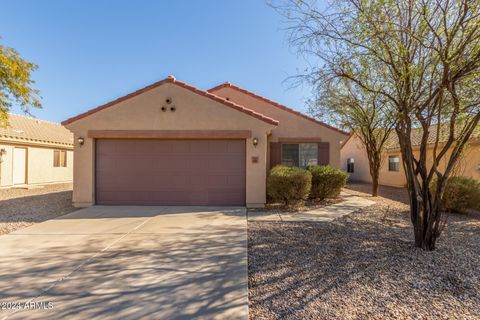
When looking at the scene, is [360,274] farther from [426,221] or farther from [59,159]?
[59,159]

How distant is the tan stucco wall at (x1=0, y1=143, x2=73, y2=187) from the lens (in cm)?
1448

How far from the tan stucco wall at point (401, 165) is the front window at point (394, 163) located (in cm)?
23

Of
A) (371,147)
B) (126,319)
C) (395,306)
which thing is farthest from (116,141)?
(371,147)

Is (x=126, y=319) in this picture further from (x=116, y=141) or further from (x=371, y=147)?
(x=371, y=147)

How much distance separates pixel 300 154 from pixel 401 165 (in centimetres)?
938

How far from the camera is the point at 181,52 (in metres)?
11.9

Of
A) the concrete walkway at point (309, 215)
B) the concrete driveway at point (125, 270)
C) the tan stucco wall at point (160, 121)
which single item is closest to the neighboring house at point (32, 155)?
the tan stucco wall at point (160, 121)

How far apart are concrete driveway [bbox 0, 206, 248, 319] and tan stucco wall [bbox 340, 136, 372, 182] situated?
706 inches

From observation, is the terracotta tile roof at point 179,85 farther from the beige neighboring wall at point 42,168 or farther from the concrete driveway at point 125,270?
the beige neighboring wall at point 42,168

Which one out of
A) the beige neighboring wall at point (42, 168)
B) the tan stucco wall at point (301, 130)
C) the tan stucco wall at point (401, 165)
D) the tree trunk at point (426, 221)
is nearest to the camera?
the tree trunk at point (426, 221)

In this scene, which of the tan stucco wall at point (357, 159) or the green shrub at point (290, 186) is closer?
the green shrub at point (290, 186)

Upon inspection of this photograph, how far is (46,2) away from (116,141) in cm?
784

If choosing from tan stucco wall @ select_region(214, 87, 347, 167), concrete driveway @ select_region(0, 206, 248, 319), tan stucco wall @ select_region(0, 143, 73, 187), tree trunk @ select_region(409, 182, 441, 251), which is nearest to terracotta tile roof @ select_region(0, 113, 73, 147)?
tan stucco wall @ select_region(0, 143, 73, 187)

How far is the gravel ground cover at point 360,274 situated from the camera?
2992 mm
